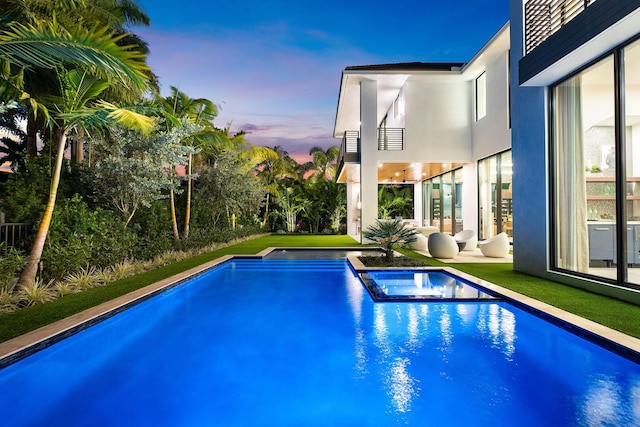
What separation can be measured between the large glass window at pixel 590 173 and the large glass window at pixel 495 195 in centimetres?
654

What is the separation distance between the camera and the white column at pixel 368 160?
652 inches

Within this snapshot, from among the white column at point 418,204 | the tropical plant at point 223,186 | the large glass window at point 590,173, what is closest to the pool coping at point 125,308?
the large glass window at point 590,173

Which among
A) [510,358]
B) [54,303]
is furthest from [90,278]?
[510,358]

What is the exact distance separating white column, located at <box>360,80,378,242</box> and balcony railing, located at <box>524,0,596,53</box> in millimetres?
8522

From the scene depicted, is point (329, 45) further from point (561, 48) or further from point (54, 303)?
point (54, 303)

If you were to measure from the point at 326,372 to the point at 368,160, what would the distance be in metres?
13.4

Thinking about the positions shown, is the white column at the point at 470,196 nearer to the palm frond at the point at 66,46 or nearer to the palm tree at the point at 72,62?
the palm tree at the point at 72,62

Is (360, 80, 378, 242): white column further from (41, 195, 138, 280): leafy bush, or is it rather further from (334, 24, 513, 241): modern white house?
(41, 195, 138, 280): leafy bush

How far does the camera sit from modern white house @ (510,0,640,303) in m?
6.08

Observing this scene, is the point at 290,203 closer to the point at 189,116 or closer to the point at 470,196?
the point at 470,196

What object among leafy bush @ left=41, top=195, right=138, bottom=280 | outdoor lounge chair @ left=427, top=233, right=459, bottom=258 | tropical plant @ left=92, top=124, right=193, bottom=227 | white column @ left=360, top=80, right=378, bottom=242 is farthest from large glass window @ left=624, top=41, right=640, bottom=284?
white column @ left=360, top=80, right=378, bottom=242

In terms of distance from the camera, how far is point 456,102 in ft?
56.2

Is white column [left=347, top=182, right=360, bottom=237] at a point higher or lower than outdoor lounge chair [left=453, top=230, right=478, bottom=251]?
higher

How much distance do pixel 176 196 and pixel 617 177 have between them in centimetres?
1432
